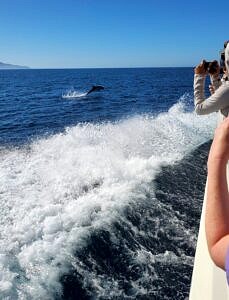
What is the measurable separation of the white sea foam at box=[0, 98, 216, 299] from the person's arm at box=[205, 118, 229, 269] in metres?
3.33

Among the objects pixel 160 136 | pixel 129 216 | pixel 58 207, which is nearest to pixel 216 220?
pixel 129 216

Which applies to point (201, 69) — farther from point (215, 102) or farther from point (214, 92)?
point (215, 102)

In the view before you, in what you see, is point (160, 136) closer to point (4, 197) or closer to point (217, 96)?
point (4, 197)

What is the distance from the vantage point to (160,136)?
11766 millimetres

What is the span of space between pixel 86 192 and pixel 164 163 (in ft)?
8.54

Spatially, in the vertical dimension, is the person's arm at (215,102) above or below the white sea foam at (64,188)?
above

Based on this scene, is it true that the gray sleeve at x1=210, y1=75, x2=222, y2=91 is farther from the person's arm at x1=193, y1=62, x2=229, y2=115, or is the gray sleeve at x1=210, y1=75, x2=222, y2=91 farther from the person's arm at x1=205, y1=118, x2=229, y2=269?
the person's arm at x1=205, y1=118, x2=229, y2=269

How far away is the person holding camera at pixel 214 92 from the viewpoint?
288 cm

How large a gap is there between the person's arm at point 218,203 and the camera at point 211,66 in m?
2.21

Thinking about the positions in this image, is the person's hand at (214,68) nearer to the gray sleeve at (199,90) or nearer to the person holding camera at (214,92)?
the person holding camera at (214,92)

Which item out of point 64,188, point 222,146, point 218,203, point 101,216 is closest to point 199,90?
point 222,146

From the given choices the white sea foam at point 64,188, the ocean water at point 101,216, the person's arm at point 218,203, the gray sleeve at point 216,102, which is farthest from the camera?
the white sea foam at point 64,188

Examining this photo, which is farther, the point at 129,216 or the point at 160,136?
the point at 160,136

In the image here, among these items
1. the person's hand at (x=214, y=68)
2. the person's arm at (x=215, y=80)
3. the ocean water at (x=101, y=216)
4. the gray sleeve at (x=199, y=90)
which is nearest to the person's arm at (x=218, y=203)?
the gray sleeve at (x=199, y=90)
